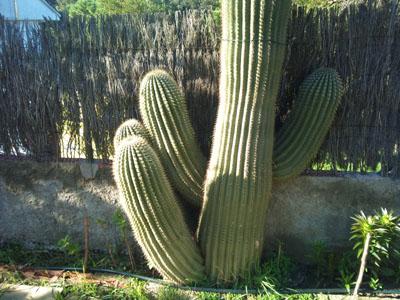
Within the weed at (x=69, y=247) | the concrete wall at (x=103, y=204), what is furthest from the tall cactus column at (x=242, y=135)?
the weed at (x=69, y=247)

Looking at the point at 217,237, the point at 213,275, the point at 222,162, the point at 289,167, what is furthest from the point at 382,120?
the point at 213,275

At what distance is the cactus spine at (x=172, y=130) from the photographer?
3.28m

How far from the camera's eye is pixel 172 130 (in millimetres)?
3338

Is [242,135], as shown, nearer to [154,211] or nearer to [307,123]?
[307,123]

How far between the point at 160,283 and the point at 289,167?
59.6 inches

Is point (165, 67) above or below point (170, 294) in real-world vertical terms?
above

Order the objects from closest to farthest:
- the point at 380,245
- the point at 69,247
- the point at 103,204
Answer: the point at 380,245 → the point at 69,247 → the point at 103,204

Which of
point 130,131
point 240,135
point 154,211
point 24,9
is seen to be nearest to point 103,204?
point 130,131

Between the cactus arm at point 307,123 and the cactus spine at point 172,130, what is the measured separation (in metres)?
0.71

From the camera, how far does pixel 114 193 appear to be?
392 centimetres

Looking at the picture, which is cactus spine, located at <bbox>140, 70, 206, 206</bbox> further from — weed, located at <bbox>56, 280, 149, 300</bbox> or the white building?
the white building

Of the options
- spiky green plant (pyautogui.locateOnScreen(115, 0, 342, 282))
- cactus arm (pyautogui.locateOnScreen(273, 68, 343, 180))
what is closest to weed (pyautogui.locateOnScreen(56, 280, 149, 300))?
spiky green plant (pyautogui.locateOnScreen(115, 0, 342, 282))

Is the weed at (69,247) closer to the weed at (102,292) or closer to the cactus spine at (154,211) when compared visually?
the weed at (102,292)

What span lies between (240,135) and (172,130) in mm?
583
